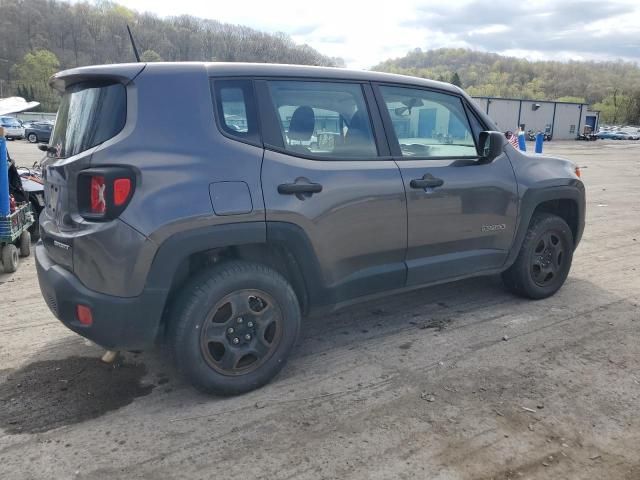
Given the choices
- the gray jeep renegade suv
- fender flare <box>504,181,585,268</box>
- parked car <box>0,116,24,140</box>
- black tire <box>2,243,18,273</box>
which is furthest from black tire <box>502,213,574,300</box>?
parked car <box>0,116,24,140</box>

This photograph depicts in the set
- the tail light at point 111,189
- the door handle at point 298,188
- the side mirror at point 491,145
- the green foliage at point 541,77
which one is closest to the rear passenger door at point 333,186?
the door handle at point 298,188

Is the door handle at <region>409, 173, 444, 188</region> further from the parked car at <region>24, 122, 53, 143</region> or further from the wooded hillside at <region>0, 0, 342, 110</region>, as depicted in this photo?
the wooded hillside at <region>0, 0, 342, 110</region>

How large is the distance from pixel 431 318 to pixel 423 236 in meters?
0.93

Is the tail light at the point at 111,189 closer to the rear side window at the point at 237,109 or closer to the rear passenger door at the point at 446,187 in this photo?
the rear side window at the point at 237,109

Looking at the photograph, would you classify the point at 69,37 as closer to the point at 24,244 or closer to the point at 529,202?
the point at 24,244

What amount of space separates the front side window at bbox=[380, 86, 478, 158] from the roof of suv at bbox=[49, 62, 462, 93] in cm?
16

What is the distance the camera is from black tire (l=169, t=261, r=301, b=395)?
2969 mm

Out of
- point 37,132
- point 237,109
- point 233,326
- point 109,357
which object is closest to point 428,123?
point 237,109

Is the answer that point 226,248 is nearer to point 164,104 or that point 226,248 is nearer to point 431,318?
point 164,104

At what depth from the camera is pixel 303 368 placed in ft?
11.7

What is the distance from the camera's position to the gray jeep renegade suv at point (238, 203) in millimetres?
2803

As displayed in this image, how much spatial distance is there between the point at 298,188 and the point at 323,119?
0.57 metres

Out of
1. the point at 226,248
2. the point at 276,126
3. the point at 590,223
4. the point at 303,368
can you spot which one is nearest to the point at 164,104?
the point at 276,126

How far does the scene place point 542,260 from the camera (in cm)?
481
